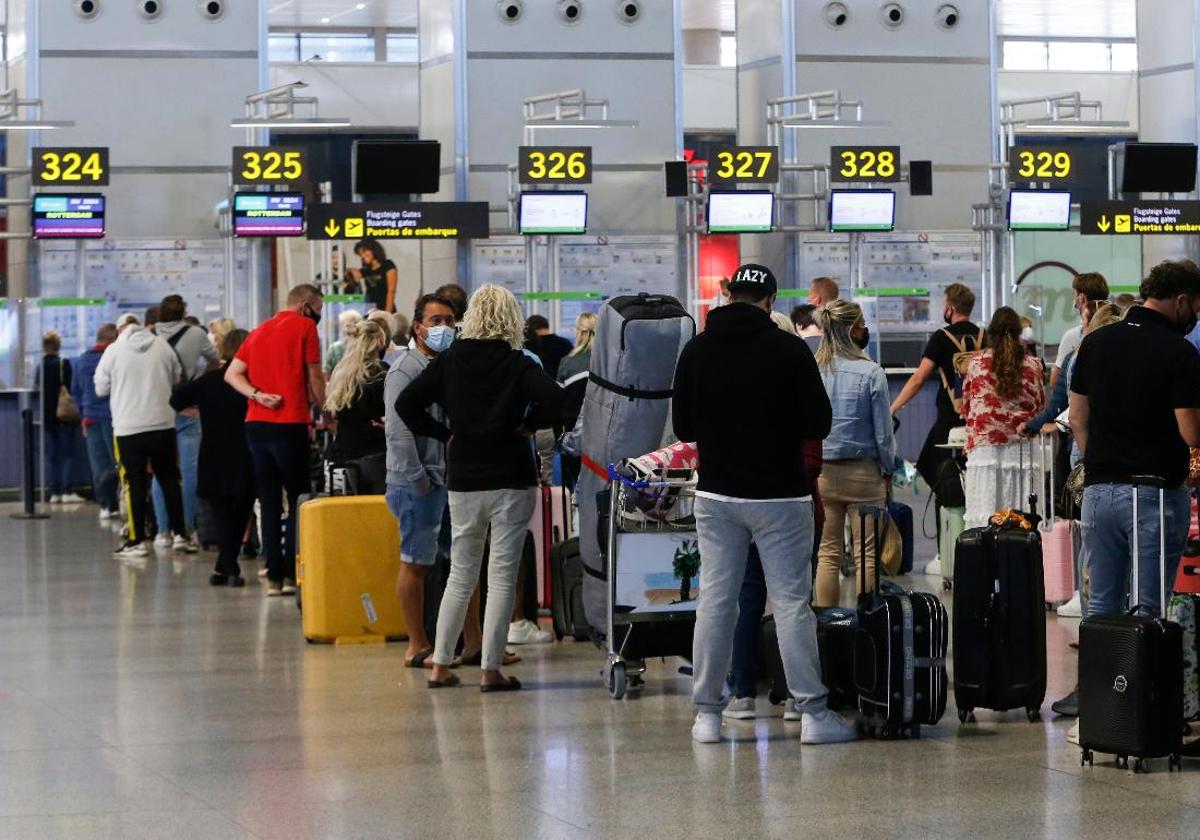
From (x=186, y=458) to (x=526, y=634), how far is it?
17.0ft

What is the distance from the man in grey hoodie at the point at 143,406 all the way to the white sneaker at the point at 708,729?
6.98 m

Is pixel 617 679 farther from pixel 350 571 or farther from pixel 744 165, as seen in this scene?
pixel 744 165

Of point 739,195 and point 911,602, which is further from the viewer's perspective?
point 739,195

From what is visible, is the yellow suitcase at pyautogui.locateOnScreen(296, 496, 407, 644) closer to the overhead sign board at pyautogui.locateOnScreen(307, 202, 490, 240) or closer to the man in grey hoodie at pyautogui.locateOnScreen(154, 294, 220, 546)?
the man in grey hoodie at pyautogui.locateOnScreen(154, 294, 220, 546)

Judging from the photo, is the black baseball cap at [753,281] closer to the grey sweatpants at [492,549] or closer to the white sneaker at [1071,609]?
the grey sweatpants at [492,549]

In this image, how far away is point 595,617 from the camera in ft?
26.2

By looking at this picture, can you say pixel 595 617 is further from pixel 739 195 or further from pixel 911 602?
pixel 739 195

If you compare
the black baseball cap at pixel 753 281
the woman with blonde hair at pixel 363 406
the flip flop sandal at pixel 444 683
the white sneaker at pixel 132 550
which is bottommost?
the white sneaker at pixel 132 550

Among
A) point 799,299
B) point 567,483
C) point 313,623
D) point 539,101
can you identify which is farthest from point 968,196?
point 313,623

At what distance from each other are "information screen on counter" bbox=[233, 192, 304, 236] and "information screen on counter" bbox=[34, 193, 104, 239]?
134cm

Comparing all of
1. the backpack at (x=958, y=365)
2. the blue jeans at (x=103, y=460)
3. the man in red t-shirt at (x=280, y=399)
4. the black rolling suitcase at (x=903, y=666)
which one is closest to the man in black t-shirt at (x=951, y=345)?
the backpack at (x=958, y=365)

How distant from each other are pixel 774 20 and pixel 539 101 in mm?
3228

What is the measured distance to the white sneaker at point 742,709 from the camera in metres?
6.96

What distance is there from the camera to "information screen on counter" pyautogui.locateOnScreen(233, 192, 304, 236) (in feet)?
65.3
